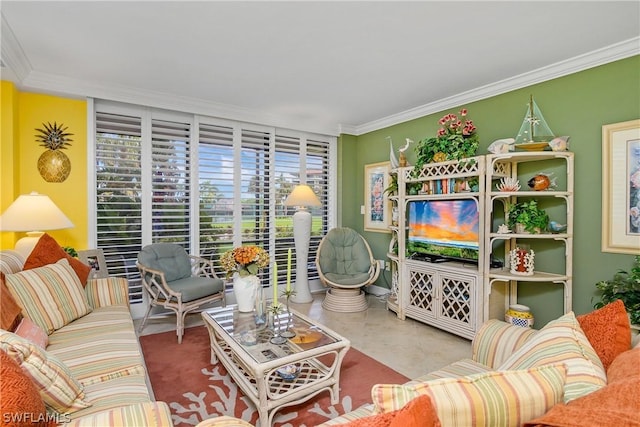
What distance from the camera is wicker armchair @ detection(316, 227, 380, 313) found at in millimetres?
4007

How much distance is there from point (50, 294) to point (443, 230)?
338 cm

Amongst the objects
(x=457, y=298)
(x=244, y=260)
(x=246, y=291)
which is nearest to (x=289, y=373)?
(x=246, y=291)

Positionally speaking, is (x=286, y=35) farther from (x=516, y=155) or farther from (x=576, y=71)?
(x=576, y=71)

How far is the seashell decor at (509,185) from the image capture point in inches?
116

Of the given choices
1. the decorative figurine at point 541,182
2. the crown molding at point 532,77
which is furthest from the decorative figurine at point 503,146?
the crown molding at point 532,77

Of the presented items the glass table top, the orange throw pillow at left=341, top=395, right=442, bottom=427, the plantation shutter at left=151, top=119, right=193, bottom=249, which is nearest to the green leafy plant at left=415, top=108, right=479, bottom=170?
the glass table top

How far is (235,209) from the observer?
13.9ft

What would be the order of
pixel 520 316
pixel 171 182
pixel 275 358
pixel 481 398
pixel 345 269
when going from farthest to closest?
1. pixel 345 269
2. pixel 171 182
3. pixel 520 316
4. pixel 275 358
5. pixel 481 398

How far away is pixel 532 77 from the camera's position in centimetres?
304

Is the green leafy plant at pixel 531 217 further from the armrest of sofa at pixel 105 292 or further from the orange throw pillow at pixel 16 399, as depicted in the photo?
the armrest of sofa at pixel 105 292

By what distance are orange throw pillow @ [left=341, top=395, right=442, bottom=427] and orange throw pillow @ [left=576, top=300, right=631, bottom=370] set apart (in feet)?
2.79

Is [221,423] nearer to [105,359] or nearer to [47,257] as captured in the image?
[105,359]

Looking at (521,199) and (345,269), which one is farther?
(345,269)

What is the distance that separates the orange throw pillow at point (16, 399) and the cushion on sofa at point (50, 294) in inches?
50.2
